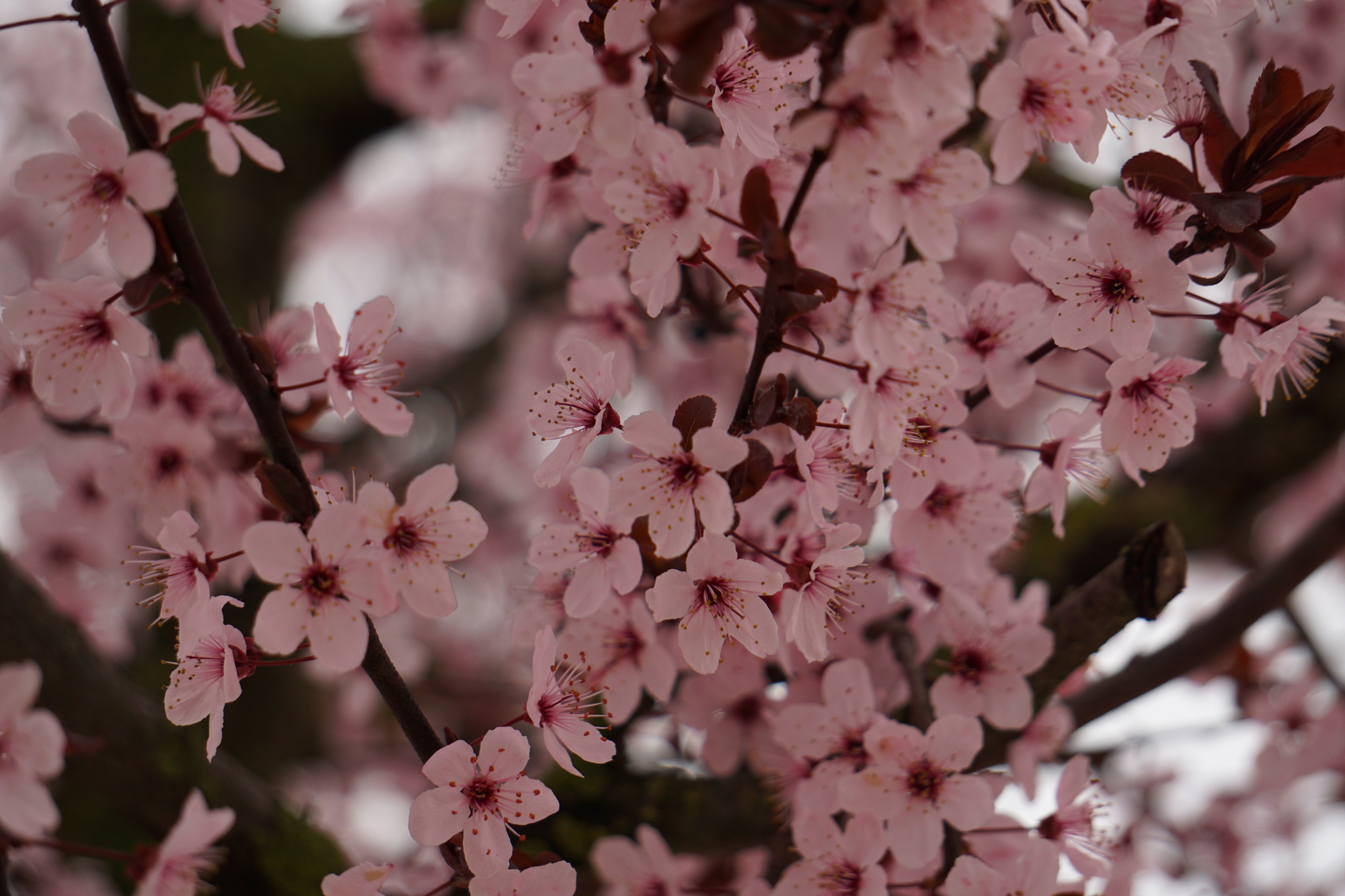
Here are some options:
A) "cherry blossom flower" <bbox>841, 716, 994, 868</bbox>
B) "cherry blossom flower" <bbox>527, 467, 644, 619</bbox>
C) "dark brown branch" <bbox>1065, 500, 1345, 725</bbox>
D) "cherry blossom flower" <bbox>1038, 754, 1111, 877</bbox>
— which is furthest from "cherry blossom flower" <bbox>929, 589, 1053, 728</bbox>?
"cherry blossom flower" <bbox>527, 467, 644, 619</bbox>

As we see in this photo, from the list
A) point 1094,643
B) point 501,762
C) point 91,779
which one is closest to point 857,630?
point 1094,643

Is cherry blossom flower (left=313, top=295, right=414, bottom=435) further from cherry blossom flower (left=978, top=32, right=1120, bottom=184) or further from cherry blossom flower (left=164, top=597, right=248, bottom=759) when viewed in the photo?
cherry blossom flower (left=978, top=32, right=1120, bottom=184)

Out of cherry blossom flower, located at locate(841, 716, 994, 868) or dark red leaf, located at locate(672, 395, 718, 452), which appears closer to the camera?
dark red leaf, located at locate(672, 395, 718, 452)

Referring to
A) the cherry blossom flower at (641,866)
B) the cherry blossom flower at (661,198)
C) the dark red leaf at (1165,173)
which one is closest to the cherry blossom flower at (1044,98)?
the dark red leaf at (1165,173)

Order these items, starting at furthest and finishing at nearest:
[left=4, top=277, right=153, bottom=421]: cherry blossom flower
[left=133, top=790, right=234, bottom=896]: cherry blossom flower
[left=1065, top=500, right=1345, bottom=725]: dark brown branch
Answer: [left=1065, top=500, right=1345, bottom=725]: dark brown branch → [left=133, top=790, right=234, bottom=896]: cherry blossom flower → [left=4, top=277, right=153, bottom=421]: cherry blossom flower

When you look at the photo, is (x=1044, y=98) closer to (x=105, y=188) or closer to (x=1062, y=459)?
(x=1062, y=459)

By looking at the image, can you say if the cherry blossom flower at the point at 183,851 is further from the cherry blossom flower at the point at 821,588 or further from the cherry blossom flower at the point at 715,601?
the cherry blossom flower at the point at 821,588

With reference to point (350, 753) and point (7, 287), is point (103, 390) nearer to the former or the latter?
point (350, 753)

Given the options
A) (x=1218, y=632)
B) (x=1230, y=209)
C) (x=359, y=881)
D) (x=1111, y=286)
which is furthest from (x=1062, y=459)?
(x=359, y=881)
